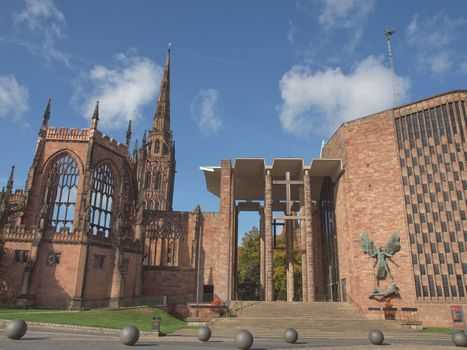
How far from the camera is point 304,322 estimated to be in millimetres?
26234

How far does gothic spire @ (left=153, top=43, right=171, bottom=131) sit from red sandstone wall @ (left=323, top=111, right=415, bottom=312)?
157 feet

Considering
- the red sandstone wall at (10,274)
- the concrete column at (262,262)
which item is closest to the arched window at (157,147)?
the concrete column at (262,262)

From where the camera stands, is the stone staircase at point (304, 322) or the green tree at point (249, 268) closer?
the stone staircase at point (304, 322)

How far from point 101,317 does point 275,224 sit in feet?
70.9

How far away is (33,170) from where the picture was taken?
113 ft

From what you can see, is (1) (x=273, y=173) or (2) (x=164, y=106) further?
(2) (x=164, y=106)

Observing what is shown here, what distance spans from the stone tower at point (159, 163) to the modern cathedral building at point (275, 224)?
26.3 m

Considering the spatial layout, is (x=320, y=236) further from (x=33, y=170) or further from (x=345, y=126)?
(x=33, y=170)

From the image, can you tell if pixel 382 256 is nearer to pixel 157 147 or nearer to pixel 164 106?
pixel 157 147

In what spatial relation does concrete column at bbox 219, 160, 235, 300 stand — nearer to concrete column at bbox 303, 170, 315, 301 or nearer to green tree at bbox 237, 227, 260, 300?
concrete column at bbox 303, 170, 315, 301

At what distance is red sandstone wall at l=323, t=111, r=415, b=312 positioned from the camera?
31.6m

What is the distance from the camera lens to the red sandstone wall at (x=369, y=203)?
104ft

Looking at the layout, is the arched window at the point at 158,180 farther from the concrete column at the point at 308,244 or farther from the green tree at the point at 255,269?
the concrete column at the point at 308,244

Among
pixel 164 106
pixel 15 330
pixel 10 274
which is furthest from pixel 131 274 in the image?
pixel 164 106
